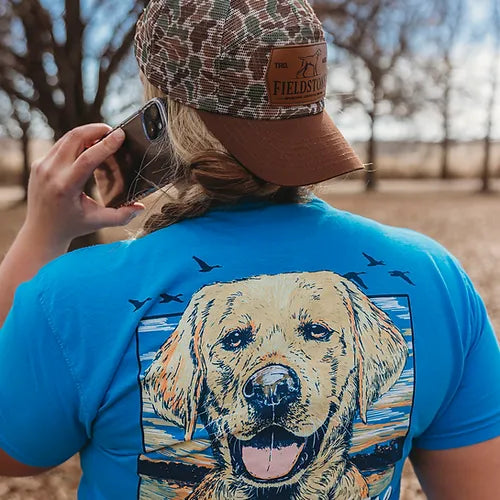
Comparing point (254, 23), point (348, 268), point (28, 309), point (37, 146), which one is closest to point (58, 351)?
point (28, 309)

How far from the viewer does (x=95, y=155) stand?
1.15 metres

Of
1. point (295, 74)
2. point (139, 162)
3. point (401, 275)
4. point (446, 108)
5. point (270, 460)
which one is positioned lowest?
point (446, 108)

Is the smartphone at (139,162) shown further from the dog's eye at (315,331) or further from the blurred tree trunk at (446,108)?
the blurred tree trunk at (446,108)

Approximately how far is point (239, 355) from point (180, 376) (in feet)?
0.31

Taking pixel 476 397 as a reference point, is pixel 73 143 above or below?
above

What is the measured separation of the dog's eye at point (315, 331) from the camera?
97 cm

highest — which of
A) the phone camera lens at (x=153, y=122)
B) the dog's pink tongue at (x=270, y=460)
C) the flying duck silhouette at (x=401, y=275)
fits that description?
the phone camera lens at (x=153, y=122)

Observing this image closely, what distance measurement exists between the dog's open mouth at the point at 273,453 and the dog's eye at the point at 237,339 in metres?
0.14

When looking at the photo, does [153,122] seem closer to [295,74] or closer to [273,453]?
[295,74]

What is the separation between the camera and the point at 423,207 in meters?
19.0

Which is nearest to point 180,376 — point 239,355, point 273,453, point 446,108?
point 239,355

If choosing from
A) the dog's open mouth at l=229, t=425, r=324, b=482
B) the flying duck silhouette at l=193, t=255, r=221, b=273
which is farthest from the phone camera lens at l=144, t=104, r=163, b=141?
the dog's open mouth at l=229, t=425, r=324, b=482

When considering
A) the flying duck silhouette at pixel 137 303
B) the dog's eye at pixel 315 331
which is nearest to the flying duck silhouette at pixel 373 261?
the dog's eye at pixel 315 331

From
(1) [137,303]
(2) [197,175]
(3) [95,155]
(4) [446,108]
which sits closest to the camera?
(1) [137,303]
